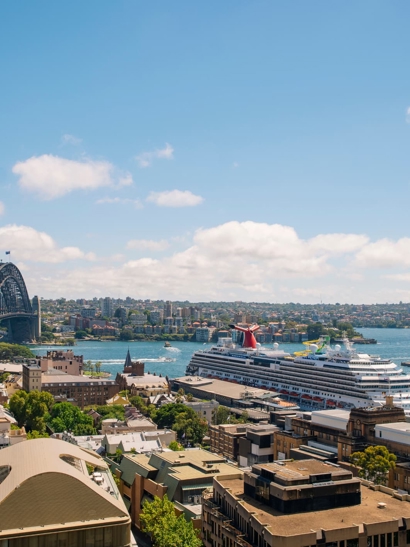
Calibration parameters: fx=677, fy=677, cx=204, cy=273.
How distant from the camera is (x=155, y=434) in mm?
40062

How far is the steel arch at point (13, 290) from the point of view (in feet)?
555

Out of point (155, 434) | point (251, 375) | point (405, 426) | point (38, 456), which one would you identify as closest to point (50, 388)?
point (251, 375)

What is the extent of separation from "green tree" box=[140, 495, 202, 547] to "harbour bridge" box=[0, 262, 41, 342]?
14957cm

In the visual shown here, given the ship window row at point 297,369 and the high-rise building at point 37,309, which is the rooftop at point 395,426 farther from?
the high-rise building at point 37,309

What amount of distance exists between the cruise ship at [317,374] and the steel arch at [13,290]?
322 ft

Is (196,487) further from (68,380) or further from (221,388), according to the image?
(221,388)

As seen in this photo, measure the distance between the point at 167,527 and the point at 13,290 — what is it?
15802 centimetres

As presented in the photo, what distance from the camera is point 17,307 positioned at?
173 metres

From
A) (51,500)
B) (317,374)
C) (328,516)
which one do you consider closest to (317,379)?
(317,374)

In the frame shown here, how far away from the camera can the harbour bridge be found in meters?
170

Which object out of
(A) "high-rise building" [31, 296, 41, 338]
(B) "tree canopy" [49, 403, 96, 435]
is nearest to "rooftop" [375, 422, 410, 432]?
(B) "tree canopy" [49, 403, 96, 435]

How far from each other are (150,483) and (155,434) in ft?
43.0

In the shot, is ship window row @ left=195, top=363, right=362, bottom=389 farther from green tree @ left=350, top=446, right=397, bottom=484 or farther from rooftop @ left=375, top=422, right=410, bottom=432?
green tree @ left=350, top=446, right=397, bottom=484

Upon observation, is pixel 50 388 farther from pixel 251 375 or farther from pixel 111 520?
pixel 111 520
